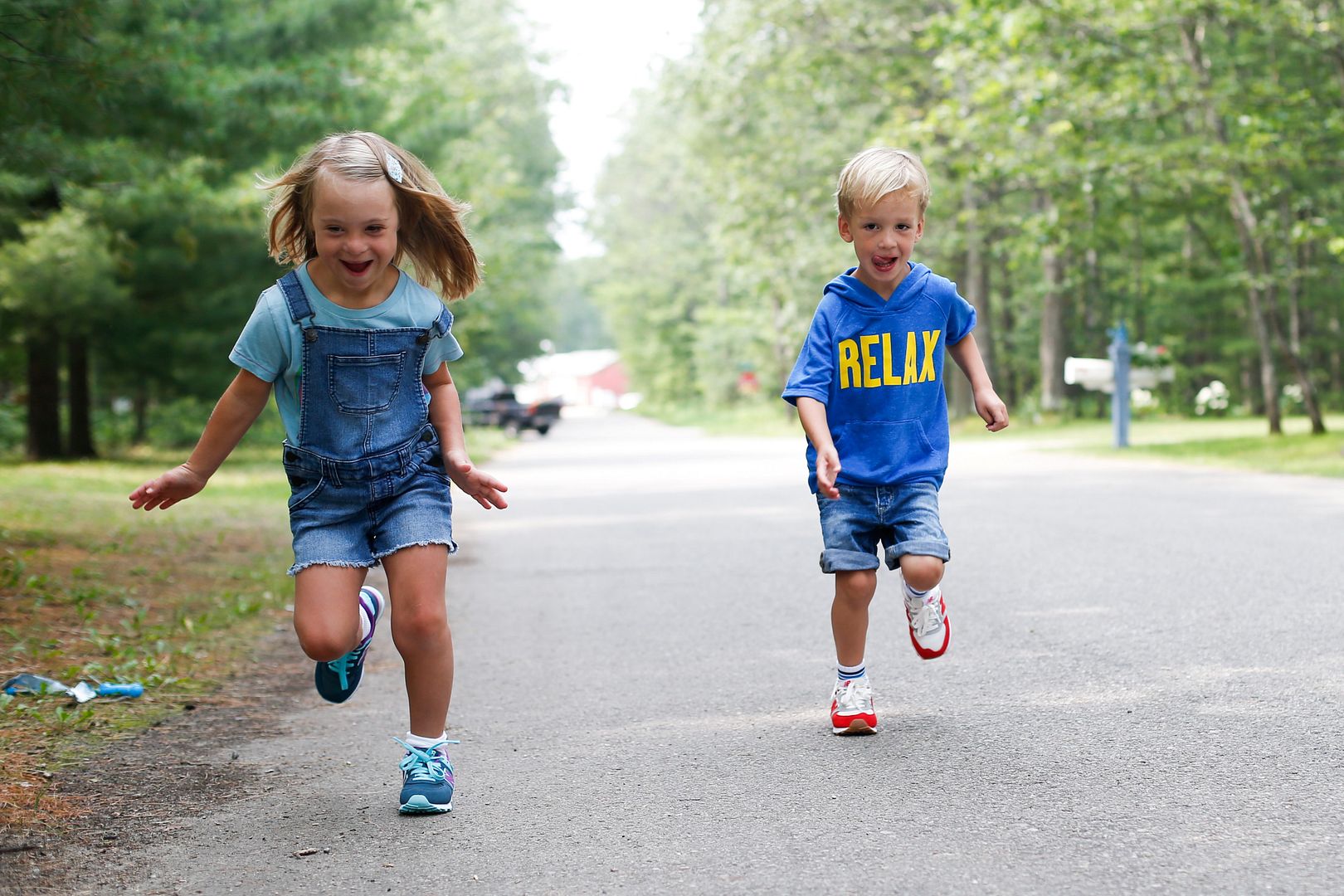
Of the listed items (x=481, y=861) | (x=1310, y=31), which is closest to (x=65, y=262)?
(x=1310, y=31)

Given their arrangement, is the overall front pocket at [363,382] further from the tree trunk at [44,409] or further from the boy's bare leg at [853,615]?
the tree trunk at [44,409]

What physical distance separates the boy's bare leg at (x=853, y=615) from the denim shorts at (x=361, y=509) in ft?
4.31

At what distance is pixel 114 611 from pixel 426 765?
13.8 ft

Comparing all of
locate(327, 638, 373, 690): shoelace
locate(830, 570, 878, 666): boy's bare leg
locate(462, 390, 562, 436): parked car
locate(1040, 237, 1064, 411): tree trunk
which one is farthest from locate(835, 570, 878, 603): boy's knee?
locate(462, 390, 562, 436): parked car

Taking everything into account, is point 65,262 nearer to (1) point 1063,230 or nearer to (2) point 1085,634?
(1) point 1063,230

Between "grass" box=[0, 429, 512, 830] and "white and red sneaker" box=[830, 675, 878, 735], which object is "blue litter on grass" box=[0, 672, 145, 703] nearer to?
"grass" box=[0, 429, 512, 830]

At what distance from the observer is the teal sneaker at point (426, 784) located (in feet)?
12.6

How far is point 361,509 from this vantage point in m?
4.02

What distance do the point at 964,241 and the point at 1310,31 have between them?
16.1m

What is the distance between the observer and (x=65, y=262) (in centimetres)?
1792

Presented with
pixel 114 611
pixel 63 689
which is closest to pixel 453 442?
pixel 63 689

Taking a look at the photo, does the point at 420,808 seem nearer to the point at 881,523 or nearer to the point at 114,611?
the point at 881,523

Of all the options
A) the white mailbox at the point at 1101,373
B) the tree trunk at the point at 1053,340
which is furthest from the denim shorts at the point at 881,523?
the white mailbox at the point at 1101,373

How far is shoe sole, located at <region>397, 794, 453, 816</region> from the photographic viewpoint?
384 cm
